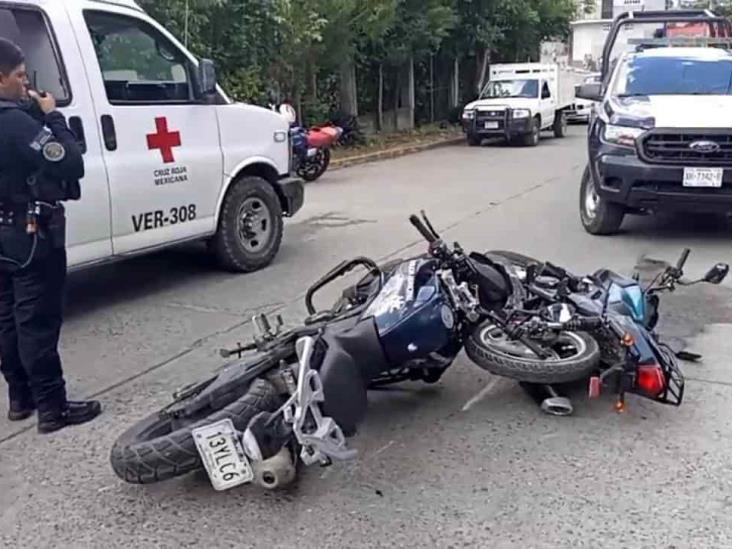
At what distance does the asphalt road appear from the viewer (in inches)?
134

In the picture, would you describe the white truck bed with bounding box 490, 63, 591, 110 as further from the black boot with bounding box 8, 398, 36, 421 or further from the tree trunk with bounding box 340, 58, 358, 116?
the black boot with bounding box 8, 398, 36, 421

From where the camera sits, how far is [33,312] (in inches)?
162

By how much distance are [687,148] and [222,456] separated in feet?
20.0

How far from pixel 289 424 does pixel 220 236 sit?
156 inches

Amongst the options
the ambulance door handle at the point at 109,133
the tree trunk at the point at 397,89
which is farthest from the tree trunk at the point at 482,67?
the ambulance door handle at the point at 109,133

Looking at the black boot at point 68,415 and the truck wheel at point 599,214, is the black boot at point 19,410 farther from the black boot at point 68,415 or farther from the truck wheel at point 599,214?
the truck wheel at point 599,214

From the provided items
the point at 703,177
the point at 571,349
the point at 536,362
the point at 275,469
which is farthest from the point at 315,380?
the point at 703,177

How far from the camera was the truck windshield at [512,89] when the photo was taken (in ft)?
68.7

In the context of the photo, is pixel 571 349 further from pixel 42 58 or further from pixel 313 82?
pixel 313 82

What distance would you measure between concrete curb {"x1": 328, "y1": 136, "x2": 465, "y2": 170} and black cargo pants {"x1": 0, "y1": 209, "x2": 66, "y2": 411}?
37.4 ft

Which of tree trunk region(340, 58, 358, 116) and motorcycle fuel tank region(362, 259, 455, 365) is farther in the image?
tree trunk region(340, 58, 358, 116)

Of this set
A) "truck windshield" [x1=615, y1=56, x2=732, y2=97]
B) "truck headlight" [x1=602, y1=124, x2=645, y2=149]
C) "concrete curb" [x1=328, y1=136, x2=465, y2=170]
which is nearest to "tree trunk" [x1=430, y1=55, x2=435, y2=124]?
"concrete curb" [x1=328, y1=136, x2=465, y2=170]

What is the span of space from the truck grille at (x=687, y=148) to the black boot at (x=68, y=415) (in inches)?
221

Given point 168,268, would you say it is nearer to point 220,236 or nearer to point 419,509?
point 220,236
